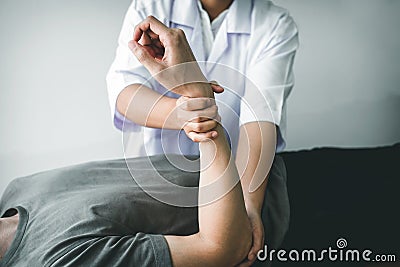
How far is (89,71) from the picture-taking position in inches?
55.0

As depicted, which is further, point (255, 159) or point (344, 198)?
point (344, 198)

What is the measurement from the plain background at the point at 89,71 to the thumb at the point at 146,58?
2.00ft

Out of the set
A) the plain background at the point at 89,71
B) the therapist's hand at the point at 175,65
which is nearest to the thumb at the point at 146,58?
the therapist's hand at the point at 175,65

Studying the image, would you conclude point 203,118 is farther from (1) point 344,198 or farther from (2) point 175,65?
(1) point 344,198

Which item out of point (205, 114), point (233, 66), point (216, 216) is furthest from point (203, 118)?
point (233, 66)

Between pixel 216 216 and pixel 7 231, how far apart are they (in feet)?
0.96

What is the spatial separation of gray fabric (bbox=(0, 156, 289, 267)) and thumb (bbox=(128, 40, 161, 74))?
7.7 inches

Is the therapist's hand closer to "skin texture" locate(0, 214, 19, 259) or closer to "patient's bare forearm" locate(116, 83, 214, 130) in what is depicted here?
"patient's bare forearm" locate(116, 83, 214, 130)

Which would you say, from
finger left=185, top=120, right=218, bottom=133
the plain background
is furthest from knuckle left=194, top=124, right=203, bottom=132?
the plain background

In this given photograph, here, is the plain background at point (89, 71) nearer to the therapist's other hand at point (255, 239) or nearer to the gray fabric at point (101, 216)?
the gray fabric at point (101, 216)

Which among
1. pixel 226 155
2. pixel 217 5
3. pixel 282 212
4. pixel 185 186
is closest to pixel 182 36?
pixel 226 155

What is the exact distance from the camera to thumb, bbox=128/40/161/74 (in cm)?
77

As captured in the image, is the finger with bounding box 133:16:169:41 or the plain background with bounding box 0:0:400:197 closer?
the finger with bounding box 133:16:169:41

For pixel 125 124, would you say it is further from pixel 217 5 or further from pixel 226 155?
pixel 226 155
